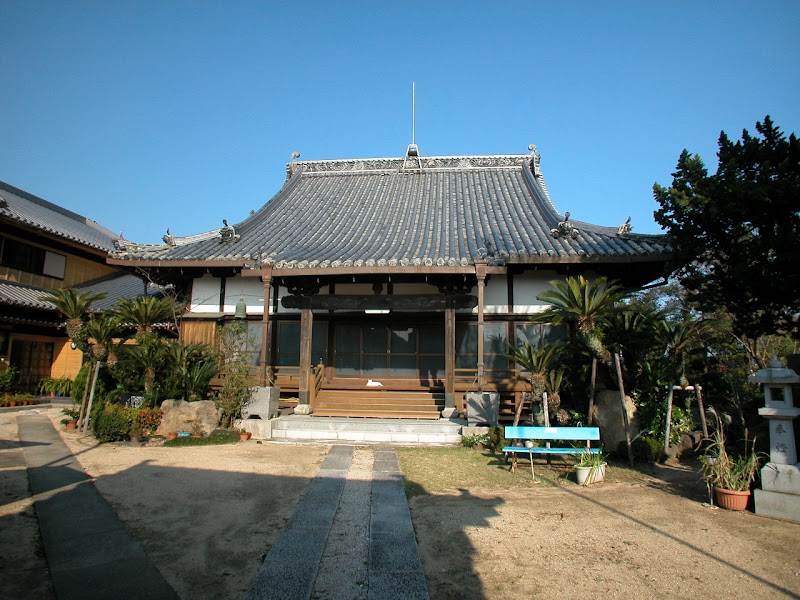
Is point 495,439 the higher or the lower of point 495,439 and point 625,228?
the lower

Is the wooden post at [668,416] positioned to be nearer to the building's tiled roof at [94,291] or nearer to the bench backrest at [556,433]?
the bench backrest at [556,433]

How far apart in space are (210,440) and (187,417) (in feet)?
2.94

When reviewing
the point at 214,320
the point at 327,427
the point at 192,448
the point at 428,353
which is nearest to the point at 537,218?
the point at 428,353

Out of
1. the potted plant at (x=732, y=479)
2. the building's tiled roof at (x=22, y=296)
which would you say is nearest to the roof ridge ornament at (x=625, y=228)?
the potted plant at (x=732, y=479)

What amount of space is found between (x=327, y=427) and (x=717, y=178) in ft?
28.7

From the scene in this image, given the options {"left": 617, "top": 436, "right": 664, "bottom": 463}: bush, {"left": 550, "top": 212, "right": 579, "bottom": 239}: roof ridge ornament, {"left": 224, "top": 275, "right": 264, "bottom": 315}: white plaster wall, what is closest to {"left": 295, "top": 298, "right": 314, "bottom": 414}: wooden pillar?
{"left": 224, "top": 275, "right": 264, "bottom": 315}: white plaster wall

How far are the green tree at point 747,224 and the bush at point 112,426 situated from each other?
1119 centimetres

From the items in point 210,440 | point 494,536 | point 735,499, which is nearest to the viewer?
point 494,536

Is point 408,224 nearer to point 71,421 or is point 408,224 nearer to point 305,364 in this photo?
point 305,364

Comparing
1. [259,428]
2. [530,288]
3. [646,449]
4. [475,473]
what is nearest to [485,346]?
[530,288]

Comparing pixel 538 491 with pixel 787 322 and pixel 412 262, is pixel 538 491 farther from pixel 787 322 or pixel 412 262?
pixel 412 262

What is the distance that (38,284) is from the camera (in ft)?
61.6

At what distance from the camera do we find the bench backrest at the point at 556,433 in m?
7.78

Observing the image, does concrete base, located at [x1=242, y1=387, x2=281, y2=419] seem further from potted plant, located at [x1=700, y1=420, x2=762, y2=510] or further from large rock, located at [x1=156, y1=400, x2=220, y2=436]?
potted plant, located at [x1=700, y1=420, x2=762, y2=510]
